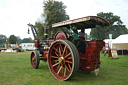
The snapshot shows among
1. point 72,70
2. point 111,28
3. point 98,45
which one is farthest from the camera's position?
point 111,28

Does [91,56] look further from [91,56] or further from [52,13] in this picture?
[52,13]

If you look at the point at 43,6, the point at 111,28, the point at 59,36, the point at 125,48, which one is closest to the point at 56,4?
the point at 43,6

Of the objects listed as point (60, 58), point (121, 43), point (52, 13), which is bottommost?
point (60, 58)

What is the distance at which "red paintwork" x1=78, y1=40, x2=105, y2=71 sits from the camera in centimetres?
363

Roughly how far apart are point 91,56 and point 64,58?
84 cm

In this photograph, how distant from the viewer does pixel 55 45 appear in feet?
12.5

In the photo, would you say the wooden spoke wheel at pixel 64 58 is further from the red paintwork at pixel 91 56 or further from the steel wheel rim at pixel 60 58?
the red paintwork at pixel 91 56

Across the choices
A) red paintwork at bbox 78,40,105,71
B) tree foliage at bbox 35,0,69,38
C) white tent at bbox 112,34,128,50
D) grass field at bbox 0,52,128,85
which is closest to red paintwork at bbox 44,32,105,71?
red paintwork at bbox 78,40,105,71

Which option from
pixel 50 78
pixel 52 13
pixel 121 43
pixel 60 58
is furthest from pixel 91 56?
pixel 52 13

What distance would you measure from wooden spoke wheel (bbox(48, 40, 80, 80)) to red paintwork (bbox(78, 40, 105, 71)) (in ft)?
1.58

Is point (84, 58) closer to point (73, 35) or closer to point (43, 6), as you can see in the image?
point (73, 35)

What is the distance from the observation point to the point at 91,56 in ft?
11.9

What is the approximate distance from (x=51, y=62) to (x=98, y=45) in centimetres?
163

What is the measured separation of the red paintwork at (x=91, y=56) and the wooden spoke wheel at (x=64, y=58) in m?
0.48
